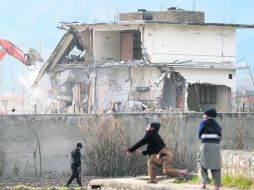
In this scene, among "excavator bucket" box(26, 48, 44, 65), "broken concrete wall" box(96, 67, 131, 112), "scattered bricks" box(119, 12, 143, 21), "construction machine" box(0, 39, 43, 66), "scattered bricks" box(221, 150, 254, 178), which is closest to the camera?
"scattered bricks" box(221, 150, 254, 178)

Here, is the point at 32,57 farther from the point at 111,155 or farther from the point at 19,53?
the point at 111,155

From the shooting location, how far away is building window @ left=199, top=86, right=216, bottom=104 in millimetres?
52188

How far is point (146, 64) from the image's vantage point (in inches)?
1951

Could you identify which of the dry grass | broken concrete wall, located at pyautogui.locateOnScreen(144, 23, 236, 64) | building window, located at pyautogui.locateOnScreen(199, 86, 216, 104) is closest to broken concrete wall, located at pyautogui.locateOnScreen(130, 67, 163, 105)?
broken concrete wall, located at pyautogui.locateOnScreen(144, 23, 236, 64)

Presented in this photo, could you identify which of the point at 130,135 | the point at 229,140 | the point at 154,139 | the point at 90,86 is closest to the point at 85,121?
the point at 130,135

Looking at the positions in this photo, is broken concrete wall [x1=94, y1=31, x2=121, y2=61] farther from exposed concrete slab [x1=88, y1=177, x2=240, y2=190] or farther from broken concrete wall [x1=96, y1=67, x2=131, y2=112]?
exposed concrete slab [x1=88, y1=177, x2=240, y2=190]

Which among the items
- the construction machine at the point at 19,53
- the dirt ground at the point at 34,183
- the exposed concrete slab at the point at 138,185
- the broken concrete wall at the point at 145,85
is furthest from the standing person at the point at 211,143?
the construction machine at the point at 19,53

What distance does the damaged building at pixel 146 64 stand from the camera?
164 ft

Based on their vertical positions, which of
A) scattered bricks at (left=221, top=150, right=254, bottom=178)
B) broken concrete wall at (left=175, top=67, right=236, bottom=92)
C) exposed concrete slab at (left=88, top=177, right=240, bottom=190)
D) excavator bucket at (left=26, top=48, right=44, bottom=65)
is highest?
excavator bucket at (left=26, top=48, right=44, bottom=65)

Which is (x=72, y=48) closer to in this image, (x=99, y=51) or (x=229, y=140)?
(x=99, y=51)

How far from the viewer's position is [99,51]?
51875 millimetres

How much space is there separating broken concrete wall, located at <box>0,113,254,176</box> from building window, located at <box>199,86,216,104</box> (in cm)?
1671

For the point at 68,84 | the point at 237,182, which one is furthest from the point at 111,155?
the point at 68,84

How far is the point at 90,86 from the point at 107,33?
124 inches
